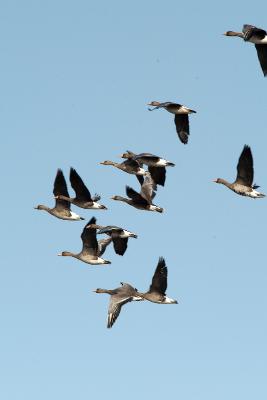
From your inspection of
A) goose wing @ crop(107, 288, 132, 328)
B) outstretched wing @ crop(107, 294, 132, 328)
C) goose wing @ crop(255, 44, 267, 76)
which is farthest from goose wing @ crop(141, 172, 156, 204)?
goose wing @ crop(255, 44, 267, 76)

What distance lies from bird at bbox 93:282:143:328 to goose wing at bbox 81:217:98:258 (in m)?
1.92

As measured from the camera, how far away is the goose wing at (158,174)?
49.8 metres

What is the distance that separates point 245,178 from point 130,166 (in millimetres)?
8076

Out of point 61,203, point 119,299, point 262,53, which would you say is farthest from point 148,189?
point 262,53

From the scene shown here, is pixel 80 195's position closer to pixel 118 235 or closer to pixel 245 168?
pixel 118 235

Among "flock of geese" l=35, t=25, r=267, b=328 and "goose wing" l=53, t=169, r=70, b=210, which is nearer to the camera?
"flock of geese" l=35, t=25, r=267, b=328

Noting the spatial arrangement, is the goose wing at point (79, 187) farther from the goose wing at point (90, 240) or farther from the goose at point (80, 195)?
the goose wing at point (90, 240)

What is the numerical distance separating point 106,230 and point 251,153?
21.3 feet

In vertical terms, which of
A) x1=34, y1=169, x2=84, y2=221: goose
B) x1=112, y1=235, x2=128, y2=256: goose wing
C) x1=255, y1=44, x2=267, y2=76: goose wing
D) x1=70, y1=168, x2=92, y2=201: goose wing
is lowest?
x1=112, y1=235, x2=128, y2=256: goose wing

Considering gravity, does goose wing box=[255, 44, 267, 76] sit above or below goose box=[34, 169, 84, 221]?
above

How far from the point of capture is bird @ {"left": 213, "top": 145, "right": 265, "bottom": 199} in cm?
4625

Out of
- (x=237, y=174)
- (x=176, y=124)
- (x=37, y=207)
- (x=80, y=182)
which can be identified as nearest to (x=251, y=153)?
(x=237, y=174)

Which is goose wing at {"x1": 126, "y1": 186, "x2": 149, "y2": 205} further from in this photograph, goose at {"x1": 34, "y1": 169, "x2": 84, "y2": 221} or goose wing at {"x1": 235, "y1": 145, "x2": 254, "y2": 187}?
goose wing at {"x1": 235, "y1": 145, "x2": 254, "y2": 187}

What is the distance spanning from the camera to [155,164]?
1938 inches
